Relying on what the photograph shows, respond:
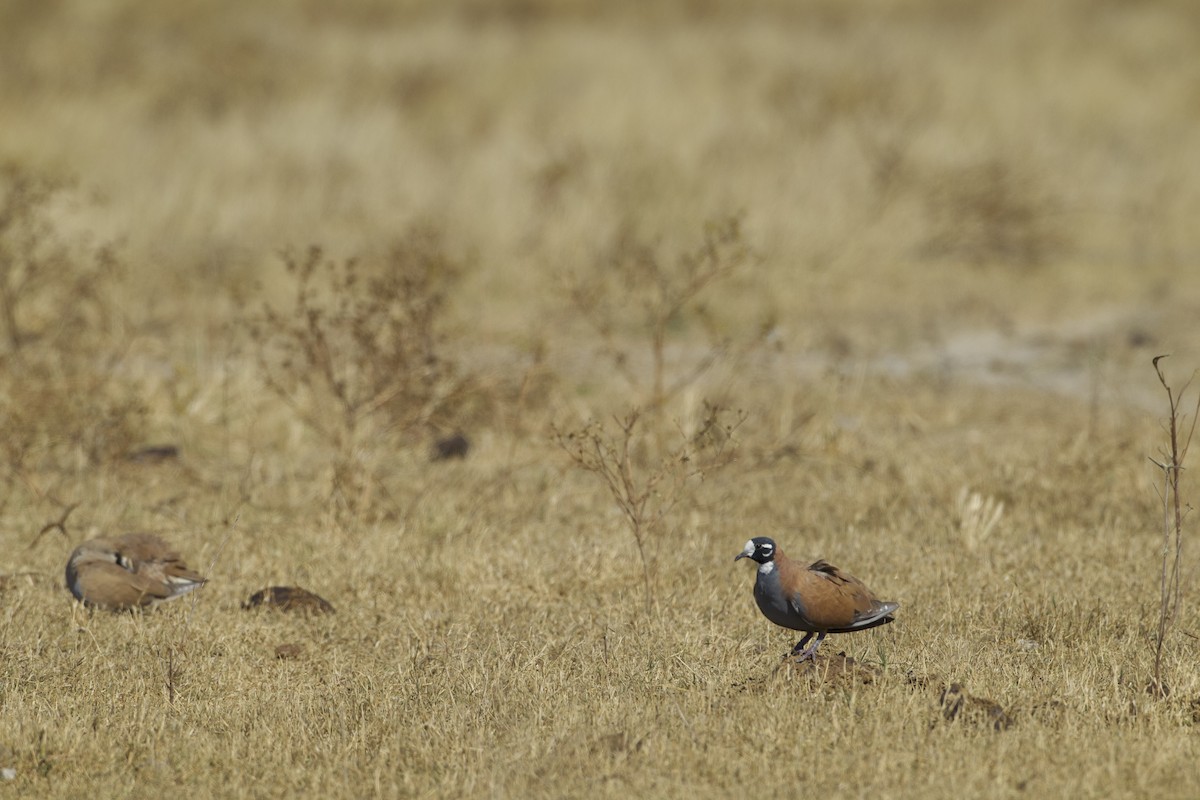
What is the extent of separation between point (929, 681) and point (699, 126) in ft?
43.4

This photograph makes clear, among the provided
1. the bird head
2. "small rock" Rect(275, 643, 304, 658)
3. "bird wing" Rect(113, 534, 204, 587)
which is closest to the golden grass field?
"small rock" Rect(275, 643, 304, 658)

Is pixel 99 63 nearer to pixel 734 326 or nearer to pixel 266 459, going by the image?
pixel 734 326

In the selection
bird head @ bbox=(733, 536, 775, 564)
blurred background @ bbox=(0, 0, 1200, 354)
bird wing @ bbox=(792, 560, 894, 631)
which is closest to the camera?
bird wing @ bbox=(792, 560, 894, 631)

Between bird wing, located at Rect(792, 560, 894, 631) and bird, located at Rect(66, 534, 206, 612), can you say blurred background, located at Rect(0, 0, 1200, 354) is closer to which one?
bird, located at Rect(66, 534, 206, 612)

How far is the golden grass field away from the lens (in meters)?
4.73

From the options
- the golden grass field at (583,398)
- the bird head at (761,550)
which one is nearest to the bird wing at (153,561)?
the golden grass field at (583,398)

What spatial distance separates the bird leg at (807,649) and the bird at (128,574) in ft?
8.46

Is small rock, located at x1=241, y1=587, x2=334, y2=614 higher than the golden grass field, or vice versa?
the golden grass field

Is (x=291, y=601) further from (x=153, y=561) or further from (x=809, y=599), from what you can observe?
(x=809, y=599)

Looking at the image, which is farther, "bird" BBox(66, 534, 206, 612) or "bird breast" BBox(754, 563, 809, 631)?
"bird" BBox(66, 534, 206, 612)

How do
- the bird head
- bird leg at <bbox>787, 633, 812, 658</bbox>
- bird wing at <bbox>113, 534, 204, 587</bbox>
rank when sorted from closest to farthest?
the bird head < bird leg at <bbox>787, 633, 812, 658</bbox> < bird wing at <bbox>113, 534, 204, 587</bbox>

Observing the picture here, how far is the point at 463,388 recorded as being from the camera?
8109 mm

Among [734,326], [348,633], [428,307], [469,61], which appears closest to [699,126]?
[469,61]

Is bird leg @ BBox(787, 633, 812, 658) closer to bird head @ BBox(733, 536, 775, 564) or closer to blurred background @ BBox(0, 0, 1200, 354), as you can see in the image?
bird head @ BBox(733, 536, 775, 564)
